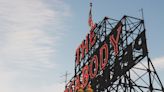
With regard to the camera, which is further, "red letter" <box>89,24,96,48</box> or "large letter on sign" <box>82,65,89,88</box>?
"red letter" <box>89,24,96,48</box>

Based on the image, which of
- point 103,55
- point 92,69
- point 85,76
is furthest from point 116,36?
point 85,76

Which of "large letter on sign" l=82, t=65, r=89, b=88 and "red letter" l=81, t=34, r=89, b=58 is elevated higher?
"red letter" l=81, t=34, r=89, b=58

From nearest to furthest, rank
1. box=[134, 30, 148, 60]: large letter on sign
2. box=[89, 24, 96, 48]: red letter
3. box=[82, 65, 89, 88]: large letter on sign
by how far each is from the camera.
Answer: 1. box=[134, 30, 148, 60]: large letter on sign
2. box=[82, 65, 89, 88]: large letter on sign
3. box=[89, 24, 96, 48]: red letter

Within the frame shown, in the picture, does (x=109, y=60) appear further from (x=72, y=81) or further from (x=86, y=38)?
(x=72, y=81)

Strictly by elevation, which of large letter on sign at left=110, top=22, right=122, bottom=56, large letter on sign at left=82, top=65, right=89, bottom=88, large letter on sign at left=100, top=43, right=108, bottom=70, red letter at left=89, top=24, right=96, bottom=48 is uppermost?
red letter at left=89, top=24, right=96, bottom=48

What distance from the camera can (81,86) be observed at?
37312 mm

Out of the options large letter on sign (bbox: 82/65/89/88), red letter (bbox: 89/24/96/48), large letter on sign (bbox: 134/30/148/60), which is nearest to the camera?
large letter on sign (bbox: 134/30/148/60)

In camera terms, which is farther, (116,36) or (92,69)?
(92,69)

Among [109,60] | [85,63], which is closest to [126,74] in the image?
[109,60]

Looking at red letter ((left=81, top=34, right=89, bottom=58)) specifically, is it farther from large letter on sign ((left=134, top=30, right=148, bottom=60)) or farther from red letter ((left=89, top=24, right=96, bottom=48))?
large letter on sign ((left=134, top=30, right=148, bottom=60))

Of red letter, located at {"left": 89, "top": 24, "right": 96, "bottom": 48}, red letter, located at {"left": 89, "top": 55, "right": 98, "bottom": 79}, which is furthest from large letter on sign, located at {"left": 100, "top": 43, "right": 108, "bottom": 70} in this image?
red letter, located at {"left": 89, "top": 24, "right": 96, "bottom": 48}

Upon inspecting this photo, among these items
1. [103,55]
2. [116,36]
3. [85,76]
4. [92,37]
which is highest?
[92,37]

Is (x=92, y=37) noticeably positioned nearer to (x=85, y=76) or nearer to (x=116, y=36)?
(x=85, y=76)

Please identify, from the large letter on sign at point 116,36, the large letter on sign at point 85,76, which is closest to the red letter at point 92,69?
the large letter on sign at point 85,76
